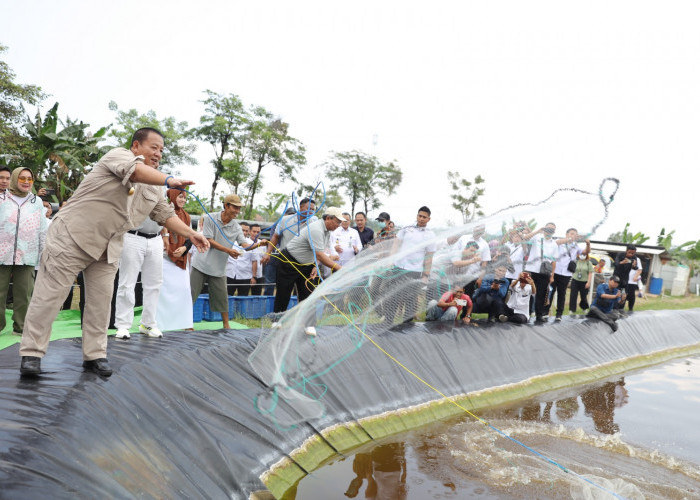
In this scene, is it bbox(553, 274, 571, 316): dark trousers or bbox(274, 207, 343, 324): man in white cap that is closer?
bbox(274, 207, 343, 324): man in white cap

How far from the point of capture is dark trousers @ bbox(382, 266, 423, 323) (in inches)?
175

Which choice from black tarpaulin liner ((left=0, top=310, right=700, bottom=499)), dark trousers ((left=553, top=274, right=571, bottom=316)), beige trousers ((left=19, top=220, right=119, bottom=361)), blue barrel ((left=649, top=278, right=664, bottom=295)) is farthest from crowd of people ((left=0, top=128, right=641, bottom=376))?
blue barrel ((left=649, top=278, right=664, bottom=295))

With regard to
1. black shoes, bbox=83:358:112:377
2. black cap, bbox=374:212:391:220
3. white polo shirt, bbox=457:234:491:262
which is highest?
black cap, bbox=374:212:391:220

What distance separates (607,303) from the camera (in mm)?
9148

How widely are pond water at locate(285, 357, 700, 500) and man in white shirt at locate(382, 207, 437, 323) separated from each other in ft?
A: 3.83

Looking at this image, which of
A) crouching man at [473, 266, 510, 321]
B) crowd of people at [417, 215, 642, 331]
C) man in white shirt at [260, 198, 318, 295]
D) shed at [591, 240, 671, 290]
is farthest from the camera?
shed at [591, 240, 671, 290]

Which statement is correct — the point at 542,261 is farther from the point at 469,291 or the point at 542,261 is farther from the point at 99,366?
the point at 99,366

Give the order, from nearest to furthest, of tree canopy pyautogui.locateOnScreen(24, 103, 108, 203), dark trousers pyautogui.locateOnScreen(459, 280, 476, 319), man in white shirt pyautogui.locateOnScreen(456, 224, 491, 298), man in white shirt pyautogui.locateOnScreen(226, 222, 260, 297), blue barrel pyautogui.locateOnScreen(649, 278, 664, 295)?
man in white shirt pyautogui.locateOnScreen(456, 224, 491, 298) < dark trousers pyautogui.locateOnScreen(459, 280, 476, 319) < man in white shirt pyautogui.locateOnScreen(226, 222, 260, 297) < tree canopy pyautogui.locateOnScreen(24, 103, 108, 203) < blue barrel pyautogui.locateOnScreen(649, 278, 664, 295)

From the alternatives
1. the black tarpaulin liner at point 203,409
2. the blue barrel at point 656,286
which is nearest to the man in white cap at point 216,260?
the black tarpaulin liner at point 203,409

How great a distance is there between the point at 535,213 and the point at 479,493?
237cm

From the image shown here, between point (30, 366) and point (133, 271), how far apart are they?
1487mm

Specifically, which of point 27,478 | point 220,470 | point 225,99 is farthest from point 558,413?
point 225,99

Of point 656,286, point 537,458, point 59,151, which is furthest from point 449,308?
point 656,286

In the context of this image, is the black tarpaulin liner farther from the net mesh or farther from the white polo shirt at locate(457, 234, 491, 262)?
the white polo shirt at locate(457, 234, 491, 262)
